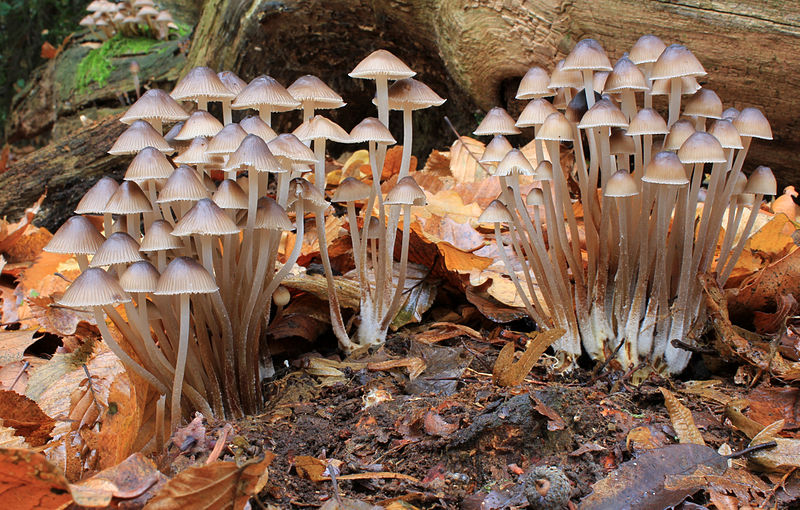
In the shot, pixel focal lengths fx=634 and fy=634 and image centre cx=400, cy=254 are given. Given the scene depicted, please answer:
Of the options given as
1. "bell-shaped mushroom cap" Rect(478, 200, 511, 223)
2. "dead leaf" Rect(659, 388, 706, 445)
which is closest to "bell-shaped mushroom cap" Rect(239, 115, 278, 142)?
"bell-shaped mushroom cap" Rect(478, 200, 511, 223)

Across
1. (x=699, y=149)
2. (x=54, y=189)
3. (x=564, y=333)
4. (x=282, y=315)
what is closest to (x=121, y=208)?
(x=282, y=315)

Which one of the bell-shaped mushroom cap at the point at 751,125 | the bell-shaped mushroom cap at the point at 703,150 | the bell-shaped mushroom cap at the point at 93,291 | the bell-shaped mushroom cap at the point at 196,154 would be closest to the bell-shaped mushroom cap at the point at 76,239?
the bell-shaped mushroom cap at the point at 93,291

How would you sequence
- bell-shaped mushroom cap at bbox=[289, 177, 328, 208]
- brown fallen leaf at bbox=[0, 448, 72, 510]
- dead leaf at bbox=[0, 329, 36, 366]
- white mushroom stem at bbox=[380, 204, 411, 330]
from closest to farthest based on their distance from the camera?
brown fallen leaf at bbox=[0, 448, 72, 510] → bell-shaped mushroom cap at bbox=[289, 177, 328, 208] → white mushroom stem at bbox=[380, 204, 411, 330] → dead leaf at bbox=[0, 329, 36, 366]

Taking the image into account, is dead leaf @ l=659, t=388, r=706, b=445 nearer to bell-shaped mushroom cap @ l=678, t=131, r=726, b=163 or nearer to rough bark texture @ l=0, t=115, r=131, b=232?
bell-shaped mushroom cap @ l=678, t=131, r=726, b=163

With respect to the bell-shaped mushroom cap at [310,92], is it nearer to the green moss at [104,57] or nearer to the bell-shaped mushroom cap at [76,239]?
the bell-shaped mushroom cap at [76,239]

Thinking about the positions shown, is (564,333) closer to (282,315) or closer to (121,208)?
(282,315)
